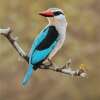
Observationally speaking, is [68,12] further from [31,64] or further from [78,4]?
[31,64]

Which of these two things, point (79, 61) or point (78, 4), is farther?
point (78, 4)

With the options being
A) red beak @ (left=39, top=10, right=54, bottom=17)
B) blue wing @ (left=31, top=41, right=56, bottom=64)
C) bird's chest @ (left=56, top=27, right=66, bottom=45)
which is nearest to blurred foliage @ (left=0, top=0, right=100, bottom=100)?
blue wing @ (left=31, top=41, right=56, bottom=64)

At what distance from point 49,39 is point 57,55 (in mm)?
6850

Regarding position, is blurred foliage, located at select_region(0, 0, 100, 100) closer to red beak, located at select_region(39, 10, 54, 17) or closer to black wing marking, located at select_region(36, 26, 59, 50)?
black wing marking, located at select_region(36, 26, 59, 50)

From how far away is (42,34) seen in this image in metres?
3.18

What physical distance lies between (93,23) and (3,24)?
55.9 inches

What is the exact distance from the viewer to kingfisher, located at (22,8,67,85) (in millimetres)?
3037

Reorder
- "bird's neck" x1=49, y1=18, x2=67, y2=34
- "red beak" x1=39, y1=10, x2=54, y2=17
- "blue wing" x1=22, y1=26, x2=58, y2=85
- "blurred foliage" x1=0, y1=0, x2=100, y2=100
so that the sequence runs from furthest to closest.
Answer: "blurred foliage" x1=0, y1=0, x2=100, y2=100
"blue wing" x1=22, y1=26, x2=58, y2=85
"bird's neck" x1=49, y1=18, x2=67, y2=34
"red beak" x1=39, y1=10, x2=54, y2=17

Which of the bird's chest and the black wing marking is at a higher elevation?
the bird's chest

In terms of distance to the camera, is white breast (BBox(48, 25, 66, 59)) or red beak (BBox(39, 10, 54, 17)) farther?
white breast (BBox(48, 25, 66, 59))

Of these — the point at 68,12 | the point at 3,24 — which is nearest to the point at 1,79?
the point at 3,24

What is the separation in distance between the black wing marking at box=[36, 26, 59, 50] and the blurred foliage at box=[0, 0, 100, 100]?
6.49 meters

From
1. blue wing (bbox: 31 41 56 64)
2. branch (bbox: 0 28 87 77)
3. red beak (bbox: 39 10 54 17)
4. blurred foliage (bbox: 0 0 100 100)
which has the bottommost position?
blurred foliage (bbox: 0 0 100 100)

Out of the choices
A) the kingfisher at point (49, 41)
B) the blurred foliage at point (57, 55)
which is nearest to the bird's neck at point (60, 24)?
the kingfisher at point (49, 41)
